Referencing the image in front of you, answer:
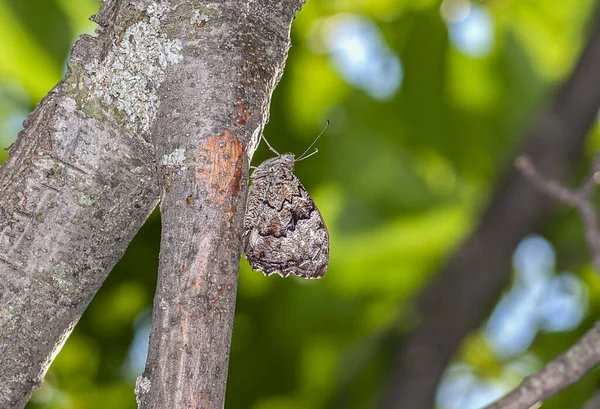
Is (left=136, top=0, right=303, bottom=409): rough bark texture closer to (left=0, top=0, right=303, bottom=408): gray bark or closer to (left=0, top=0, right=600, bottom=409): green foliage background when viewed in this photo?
(left=0, top=0, right=303, bottom=408): gray bark

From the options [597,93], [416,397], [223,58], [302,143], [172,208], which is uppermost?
[302,143]

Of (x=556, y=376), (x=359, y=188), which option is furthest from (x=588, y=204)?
(x=359, y=188)

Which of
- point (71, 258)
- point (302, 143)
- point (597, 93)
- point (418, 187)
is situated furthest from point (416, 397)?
point (71, 258)

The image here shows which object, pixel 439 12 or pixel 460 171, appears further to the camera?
pixel 460 171

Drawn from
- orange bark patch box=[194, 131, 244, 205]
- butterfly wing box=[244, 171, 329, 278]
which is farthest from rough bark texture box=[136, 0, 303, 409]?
butterfly wing box=[244, 171, 329, 278]

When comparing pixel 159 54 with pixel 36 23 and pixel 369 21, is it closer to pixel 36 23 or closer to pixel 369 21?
pixel 36 23

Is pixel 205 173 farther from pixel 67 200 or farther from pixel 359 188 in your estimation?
pixel 359 188
